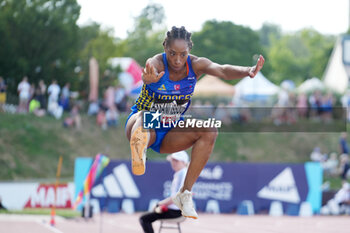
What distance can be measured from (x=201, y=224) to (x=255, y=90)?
1721 cm

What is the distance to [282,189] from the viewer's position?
16.7 m

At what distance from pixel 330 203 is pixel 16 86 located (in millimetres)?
12550

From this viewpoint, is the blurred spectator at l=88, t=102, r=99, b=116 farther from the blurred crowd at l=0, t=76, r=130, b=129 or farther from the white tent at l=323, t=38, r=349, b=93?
the white tent at l=323, t=38, r=349, b=93

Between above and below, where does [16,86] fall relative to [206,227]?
above

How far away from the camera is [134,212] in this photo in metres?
16.0

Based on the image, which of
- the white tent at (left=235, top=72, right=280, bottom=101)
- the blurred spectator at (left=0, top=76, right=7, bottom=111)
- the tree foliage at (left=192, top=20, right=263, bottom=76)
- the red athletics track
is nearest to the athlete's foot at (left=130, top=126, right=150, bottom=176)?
the red athletics track

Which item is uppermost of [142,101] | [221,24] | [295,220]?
[221,24]

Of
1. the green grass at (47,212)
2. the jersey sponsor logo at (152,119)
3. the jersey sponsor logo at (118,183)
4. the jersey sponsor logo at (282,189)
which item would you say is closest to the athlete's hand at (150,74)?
the jersey sponsor logo at (152,119)

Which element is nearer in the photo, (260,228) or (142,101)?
(142,101)

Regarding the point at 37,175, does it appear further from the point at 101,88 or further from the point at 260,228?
the point at 260,228

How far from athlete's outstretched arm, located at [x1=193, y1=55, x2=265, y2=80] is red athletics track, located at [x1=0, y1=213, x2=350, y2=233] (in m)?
5.83

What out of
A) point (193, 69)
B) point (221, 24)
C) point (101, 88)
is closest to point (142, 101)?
point (193, 69)

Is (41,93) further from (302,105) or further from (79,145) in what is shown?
(302,105)

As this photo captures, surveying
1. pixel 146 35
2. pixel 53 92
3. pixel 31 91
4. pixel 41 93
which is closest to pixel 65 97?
pixel 41 93
